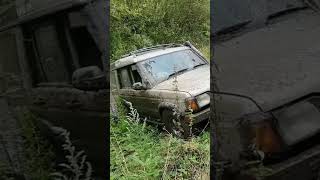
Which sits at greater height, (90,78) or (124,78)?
(90,78)

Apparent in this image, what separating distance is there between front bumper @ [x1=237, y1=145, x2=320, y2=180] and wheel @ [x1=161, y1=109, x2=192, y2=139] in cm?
226

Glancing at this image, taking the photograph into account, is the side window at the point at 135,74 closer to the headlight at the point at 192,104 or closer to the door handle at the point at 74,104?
the headlight at the point at 192,104

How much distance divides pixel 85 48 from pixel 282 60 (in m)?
1.17

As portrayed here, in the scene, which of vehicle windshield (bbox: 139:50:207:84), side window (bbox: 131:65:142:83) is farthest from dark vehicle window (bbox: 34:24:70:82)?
side window (bbox: 131:65:142:83)

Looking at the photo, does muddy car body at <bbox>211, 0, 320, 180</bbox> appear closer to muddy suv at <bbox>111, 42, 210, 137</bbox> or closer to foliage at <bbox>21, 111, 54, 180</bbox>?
foliage at <bbox>21, 111, 54, 180</bbox>

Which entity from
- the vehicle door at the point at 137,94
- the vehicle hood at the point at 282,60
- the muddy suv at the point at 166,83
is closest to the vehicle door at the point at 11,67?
the vehicle hood at the point at 282,60

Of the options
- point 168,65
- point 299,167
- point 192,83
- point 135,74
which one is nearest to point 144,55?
point 135,74

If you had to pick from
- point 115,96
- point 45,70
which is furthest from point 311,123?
point 115,96

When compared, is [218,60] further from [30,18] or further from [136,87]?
[136,87]

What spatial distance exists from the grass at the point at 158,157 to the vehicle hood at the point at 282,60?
2279 millimetres

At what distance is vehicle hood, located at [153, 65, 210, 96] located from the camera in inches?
232

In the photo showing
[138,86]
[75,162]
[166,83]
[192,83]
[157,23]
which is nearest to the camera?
[75,162]

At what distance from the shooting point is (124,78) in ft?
23.0

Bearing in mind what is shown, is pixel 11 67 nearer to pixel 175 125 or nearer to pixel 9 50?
pixel 9 50
